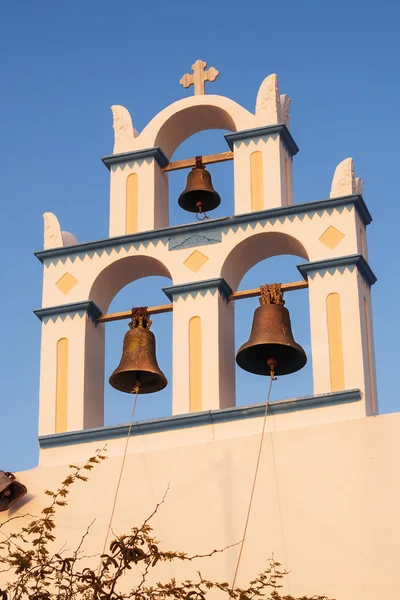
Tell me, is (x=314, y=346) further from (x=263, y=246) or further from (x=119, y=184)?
(x=119, y=184)

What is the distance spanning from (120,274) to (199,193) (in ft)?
3.77

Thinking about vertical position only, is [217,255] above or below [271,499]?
above

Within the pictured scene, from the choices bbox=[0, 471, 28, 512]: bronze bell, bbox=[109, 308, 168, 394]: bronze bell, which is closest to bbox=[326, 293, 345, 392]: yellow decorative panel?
bbox=[109, 308, 168, 394]: bronze bell

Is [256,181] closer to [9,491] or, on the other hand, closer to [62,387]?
[62,387]

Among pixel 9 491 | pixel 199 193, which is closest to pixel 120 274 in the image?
pixel 199 193

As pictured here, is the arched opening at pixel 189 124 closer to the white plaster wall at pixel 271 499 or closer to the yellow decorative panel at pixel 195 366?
the yellow decorative panel at pixel 195 366

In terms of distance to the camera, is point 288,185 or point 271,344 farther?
point 288,185

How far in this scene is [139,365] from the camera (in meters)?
13.0

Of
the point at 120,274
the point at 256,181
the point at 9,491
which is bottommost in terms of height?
the point at 9,491

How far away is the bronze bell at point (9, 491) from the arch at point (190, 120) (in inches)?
145

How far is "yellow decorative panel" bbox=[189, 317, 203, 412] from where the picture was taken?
12805 millimetres

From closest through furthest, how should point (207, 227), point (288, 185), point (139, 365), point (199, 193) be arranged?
point (139, 365)
point (207, 227)
point (288, 185)
point (199, 193)

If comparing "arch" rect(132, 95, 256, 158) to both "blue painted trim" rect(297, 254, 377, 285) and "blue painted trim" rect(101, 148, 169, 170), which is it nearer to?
"blue painted trim" rect(101, 148, 169, 170)

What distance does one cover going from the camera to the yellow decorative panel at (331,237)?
43.0ft
